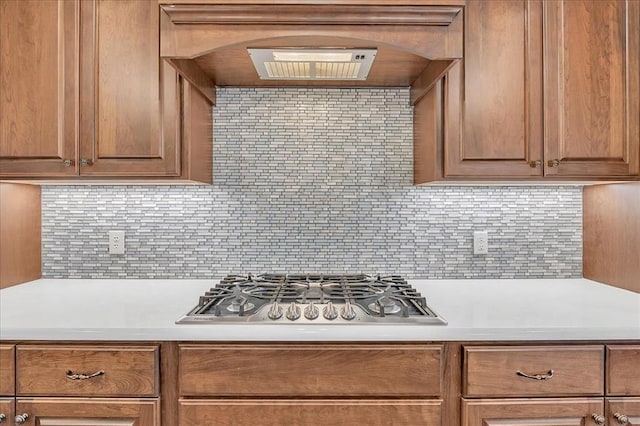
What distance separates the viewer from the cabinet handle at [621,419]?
1.15m

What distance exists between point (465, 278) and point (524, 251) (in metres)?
0.28

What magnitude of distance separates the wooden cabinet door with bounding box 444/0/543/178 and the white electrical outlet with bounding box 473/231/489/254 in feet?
1.44

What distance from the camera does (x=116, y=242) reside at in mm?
1788

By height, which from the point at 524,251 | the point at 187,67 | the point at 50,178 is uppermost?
the point at 187,67

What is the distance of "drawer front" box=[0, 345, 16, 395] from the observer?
1149mm

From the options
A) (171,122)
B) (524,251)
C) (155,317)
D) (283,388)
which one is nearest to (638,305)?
(524,251)

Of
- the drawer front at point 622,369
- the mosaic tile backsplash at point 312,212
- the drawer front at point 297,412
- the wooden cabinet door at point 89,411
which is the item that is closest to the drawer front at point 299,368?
the drawer front at point 297,412

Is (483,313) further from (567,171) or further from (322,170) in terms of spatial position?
(322,170)

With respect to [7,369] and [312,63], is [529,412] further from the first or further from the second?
[7,369]

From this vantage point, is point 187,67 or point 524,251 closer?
point 187,67

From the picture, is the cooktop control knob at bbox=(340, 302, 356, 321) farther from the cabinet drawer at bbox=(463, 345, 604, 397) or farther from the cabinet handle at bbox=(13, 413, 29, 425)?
the cabinet handle at bbox=(13, 413, 29, 425)

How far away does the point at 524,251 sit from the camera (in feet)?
5.95

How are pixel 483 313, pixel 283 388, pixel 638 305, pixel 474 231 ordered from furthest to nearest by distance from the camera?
pixel 474 231 → pixel 638 305 → pixel 483 313 → pixel 283 388

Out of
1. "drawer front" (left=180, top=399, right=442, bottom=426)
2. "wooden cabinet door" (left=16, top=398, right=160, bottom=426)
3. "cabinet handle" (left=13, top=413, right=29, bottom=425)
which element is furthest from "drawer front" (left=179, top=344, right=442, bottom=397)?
"cabinet handle" (left=13, top=413, right=29, bottom=425)
